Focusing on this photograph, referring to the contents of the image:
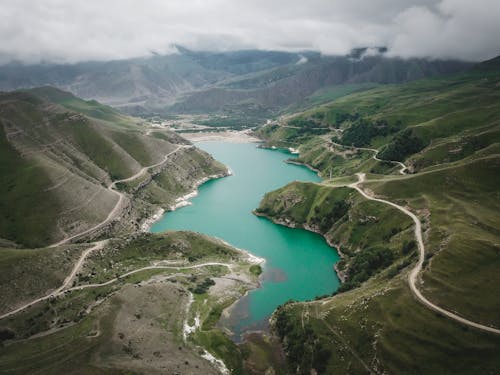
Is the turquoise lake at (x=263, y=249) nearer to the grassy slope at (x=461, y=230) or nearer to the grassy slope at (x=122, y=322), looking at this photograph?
the grassy slope at (x=122, y=322)

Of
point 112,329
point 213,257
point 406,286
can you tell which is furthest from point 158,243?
point 406,286

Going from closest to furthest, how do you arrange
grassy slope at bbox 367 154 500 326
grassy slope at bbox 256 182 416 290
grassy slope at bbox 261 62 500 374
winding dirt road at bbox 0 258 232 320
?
grassy slope at bbox 261 62 500 374 < grassy slope at bbox 367 154 500 326 < winding dirt road at bbox 0 258 232 320 < grassy slope at bbox 256 182 416 290

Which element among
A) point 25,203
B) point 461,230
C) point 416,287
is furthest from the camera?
point 25,203

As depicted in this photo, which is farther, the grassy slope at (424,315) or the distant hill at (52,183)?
the distant hill at (52,183)

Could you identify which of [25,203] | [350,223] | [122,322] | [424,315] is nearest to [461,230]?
[424,315]

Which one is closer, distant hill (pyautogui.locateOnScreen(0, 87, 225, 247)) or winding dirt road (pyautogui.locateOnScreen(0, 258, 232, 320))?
winding dirt road (pyautogui.locateOnScreen(0, 258, 232, 320))

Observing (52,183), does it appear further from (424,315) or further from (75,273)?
(424,315)

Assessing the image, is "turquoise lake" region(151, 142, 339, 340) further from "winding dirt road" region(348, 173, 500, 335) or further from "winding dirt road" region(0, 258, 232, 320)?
"winding dirt road" region(348, 173, 500, 335)

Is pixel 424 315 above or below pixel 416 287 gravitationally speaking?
below

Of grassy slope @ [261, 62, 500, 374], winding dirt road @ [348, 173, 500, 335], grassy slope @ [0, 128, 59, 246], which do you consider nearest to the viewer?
grassy slope @ [261, 62, 500, 374]

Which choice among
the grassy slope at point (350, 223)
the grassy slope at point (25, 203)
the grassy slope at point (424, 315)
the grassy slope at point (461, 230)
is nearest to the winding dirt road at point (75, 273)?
the grassy slope at point (25, 203)

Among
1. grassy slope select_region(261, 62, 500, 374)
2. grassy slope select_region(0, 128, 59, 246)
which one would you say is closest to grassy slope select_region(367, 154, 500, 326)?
grassy slope select_region(261, 62, 500, 374)

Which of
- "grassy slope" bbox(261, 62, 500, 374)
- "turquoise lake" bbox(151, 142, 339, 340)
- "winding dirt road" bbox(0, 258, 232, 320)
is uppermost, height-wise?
"grassy slope" bbox(261, 62, 500, 374)

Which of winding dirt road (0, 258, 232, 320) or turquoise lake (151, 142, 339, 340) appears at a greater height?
Result: winding dirt road (0, 258, 232, 320)
